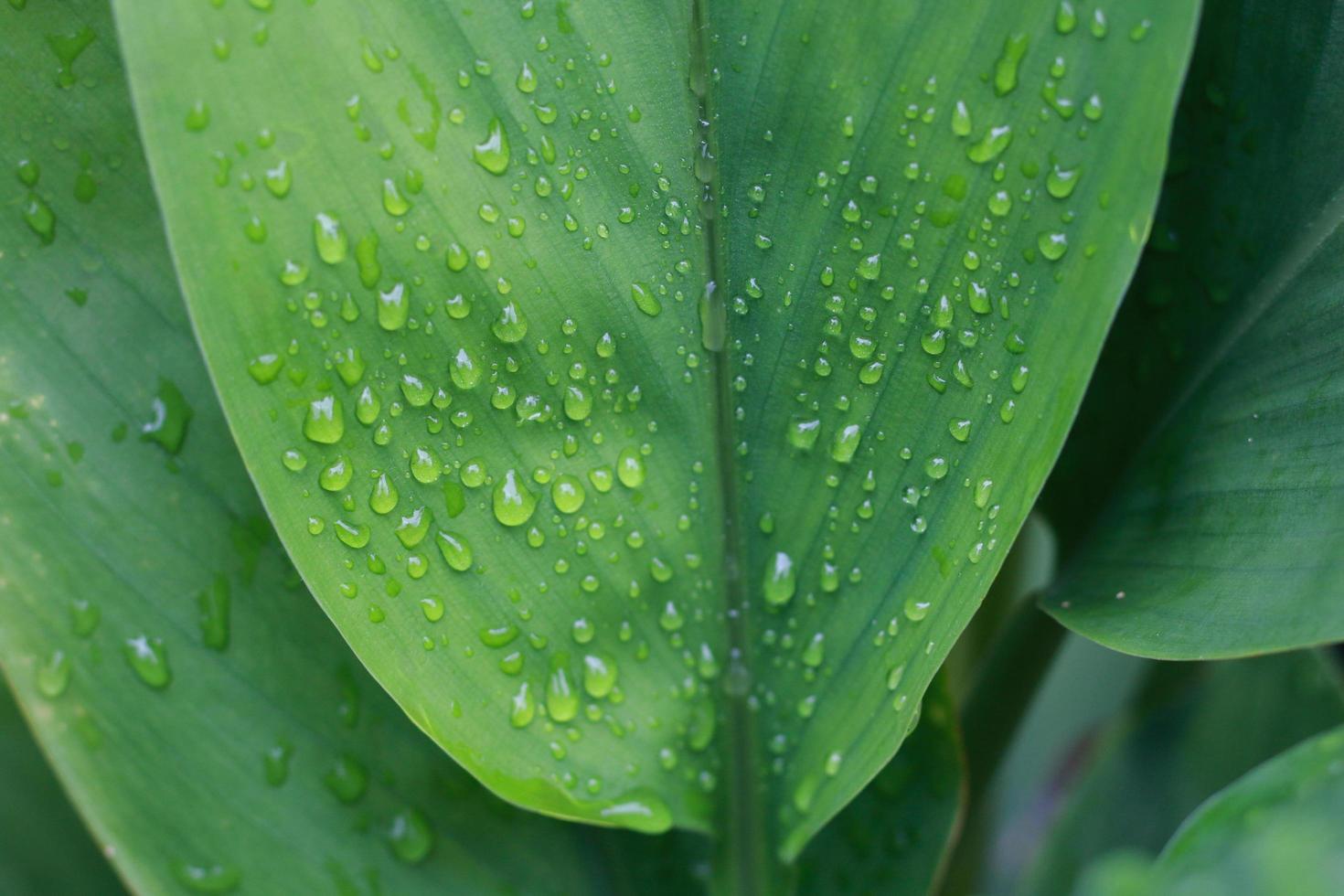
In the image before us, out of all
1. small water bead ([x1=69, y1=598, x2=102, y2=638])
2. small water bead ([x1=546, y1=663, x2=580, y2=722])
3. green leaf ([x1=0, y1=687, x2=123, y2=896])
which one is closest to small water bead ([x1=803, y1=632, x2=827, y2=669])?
small water bead ([x1=546, y1=663, x2=580, y2=722])

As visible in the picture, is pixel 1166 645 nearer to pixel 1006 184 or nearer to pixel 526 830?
pixel 1006 184

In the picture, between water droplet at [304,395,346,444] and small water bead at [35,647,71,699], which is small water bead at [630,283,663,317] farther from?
small water bead at [35,647,71,699]

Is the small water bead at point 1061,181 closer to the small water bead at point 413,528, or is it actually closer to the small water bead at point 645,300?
the small water bead at point 645,300

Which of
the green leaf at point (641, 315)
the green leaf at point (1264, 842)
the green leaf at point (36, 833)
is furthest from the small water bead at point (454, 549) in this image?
the green leaf at point (36, 833)

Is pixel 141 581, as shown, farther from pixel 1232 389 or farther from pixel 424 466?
pixel 1232 389

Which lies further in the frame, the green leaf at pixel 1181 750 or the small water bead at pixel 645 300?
the green leaf at pixel 1181 750

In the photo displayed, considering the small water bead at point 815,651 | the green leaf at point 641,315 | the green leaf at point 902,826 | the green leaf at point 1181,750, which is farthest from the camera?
the green leaf at point 1181,750
